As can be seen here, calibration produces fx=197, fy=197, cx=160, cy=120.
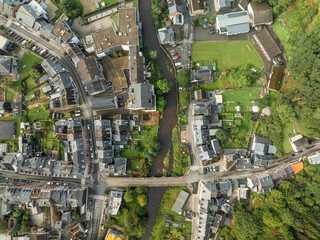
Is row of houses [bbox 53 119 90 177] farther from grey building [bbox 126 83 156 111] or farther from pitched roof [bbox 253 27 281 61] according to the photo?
pitched roof [bbox 253 27 281 61]

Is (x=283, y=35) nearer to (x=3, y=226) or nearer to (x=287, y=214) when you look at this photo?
(x=287, y=214)

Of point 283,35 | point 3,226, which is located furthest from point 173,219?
point 283,35

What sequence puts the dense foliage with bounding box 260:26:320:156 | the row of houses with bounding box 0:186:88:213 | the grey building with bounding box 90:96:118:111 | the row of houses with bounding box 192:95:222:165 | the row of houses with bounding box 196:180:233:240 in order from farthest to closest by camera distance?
1. the row of houses with bounding box 0:186:88:213
2. the grey building with bounding box 90:96:118:111
3. the row of houses with bounding box 192:95:222:165
4. the row of houses with bounding box 196:180:233:240
5. the dense foliage with bounding box 260:26:320:156

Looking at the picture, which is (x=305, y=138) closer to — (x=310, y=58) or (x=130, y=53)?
(x=310, y=58)

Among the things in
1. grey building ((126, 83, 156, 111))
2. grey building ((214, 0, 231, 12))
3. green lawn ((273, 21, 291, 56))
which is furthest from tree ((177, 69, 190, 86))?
green lawn ((273, 21, 291, 56))

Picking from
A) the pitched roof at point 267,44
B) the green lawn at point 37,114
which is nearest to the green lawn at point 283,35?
the pitched roof at point 267,44

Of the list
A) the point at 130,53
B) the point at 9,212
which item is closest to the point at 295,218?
the point at 130,53

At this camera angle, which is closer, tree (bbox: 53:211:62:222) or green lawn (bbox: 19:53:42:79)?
tree (bbox: 53:211:62:222)
